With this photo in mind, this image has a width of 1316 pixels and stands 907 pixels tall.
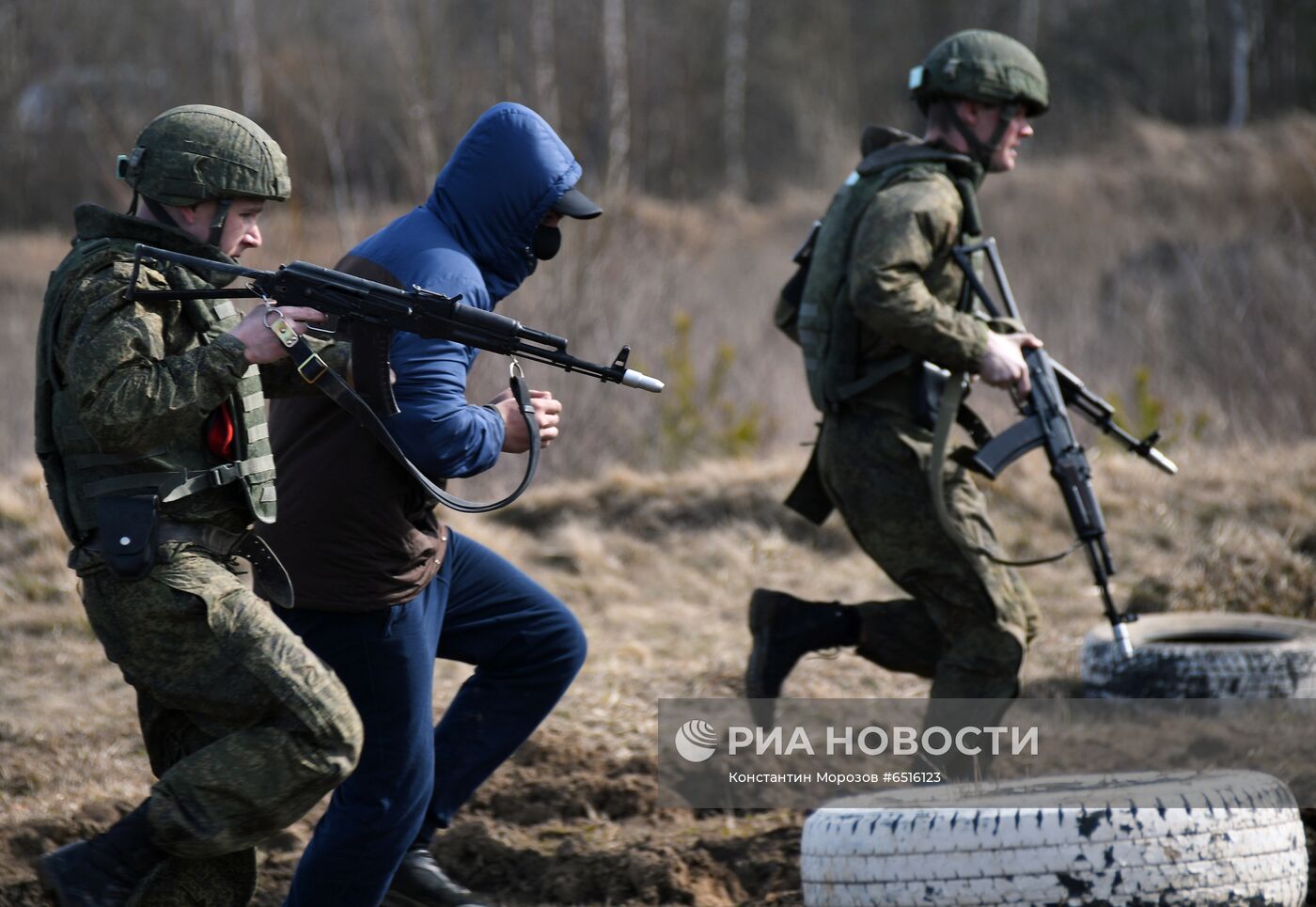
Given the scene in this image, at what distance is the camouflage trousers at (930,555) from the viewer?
3975 mm

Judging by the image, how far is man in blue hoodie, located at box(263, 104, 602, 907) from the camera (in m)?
2.91

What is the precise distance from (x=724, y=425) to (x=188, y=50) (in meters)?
14.9

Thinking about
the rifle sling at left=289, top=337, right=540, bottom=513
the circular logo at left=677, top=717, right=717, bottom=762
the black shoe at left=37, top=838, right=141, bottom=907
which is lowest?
the black shoe at left=37, top=838, right=141, bottom=907

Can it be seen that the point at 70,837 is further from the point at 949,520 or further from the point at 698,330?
the point at 698,330

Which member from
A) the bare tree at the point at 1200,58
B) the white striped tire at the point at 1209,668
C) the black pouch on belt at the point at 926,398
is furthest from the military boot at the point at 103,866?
the bare tree at the point at 1200,58

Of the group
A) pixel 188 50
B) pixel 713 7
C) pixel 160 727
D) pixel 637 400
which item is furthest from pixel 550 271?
pixel 713 7

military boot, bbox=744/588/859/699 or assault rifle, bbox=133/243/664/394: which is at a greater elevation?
military boot, bbox=744/588/859/699

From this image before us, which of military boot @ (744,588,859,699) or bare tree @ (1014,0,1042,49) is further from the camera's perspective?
bare tree @ (1014,0,1042,49)

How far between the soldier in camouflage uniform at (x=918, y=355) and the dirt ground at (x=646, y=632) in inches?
27.8

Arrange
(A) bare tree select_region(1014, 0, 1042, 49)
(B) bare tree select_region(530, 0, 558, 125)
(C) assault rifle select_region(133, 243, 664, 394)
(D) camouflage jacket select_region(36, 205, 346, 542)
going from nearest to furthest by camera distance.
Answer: (D) camouflage jacket select_region(36, 205, 346, 542)
(C) assault rifle select_region(133, 243, 664, 394)
(B) bare tree select_region(530, 0, 558, 125)
(A) bare tree select_region(1014, 0, 1042, 49)

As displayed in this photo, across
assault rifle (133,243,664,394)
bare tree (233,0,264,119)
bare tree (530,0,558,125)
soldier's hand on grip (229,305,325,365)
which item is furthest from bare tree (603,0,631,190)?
soldier's hand on grip (229,305,325,365)

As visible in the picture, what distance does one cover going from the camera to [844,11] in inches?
1124

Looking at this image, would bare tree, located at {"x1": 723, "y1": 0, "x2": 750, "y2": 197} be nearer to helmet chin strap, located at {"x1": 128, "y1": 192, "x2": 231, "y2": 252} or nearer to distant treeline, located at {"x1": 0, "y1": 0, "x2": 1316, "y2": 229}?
distant treeline, located at {"x1": 0, "y1": 0, "x2": 1316, "y2": 229}
